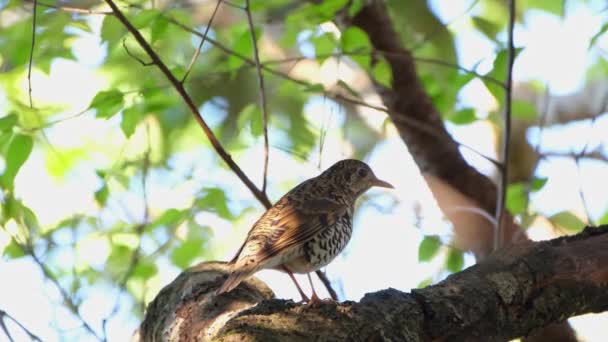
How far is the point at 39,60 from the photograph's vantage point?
6047mm

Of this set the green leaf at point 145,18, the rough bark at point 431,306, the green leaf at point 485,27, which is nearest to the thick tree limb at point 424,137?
the green leaf at point 485,27

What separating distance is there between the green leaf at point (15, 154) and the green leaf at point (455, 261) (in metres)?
3.07

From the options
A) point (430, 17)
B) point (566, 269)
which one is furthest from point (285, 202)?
point (430, 17)

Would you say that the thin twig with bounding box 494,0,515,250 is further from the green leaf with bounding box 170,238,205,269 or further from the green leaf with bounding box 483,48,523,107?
the green leaf with bounding box 170,238,205,269

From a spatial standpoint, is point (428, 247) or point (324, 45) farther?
point (324, 45)

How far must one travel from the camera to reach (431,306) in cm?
349

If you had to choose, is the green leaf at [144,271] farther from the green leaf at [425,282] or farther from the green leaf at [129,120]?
the green leaf at [425,282]

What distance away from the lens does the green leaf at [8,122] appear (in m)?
4.52

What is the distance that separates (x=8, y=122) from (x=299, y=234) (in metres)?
1.70

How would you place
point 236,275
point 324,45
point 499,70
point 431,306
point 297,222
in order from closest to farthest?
point 431,306, point 236,275, point 297,222, point 499,70, point 324,45

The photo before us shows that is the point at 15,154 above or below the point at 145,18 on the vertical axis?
below

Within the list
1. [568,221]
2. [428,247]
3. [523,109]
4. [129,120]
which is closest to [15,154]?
[129,120]

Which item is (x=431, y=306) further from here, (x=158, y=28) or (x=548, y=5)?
(x=548, y=5)

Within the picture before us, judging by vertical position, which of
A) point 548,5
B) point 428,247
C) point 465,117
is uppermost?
point 548,5
